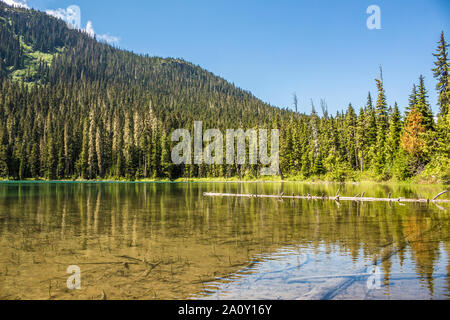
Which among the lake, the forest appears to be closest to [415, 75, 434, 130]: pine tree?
the forest

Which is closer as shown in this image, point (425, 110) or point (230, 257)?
point (230, 257)

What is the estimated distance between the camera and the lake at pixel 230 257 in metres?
10.1

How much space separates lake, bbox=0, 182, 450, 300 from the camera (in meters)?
10.1

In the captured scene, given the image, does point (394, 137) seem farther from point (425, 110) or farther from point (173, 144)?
point (173, 144)

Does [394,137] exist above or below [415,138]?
above

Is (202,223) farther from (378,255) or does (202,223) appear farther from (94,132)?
(94,132)

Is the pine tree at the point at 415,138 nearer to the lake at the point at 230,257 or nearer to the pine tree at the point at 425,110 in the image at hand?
the pine tree at the point at 425,110

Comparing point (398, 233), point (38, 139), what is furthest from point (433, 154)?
point (38, 139)

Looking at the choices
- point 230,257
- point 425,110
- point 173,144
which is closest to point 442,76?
point 425,110

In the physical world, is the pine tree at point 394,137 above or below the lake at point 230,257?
above

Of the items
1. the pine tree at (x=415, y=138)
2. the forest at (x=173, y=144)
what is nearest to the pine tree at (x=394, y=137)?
the forest at (x=173, y=144)

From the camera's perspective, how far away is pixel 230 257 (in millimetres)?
13922

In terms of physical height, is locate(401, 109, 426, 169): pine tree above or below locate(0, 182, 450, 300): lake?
above

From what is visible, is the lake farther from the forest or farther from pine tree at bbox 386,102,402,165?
pine tree at bbox 386,102,402,165
